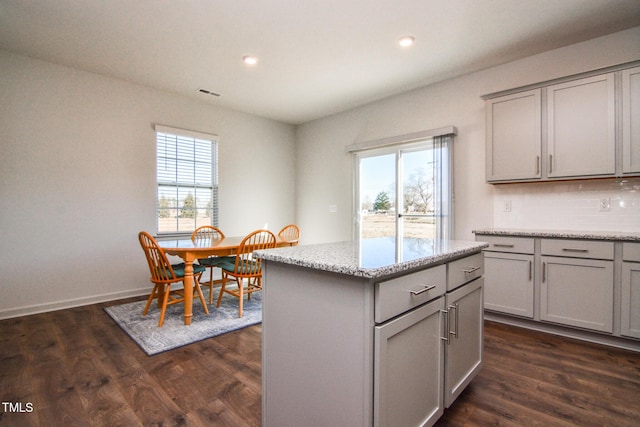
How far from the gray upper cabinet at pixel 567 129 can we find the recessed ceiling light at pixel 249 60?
2436 millimetres

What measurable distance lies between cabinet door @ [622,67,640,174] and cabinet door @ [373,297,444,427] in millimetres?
2307

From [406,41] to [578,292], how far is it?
2.64 meters

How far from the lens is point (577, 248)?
8.43ft

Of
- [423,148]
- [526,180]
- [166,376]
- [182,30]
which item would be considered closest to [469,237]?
[526,180]

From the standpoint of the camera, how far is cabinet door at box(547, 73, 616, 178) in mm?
2566

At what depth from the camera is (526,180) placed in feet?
9.73

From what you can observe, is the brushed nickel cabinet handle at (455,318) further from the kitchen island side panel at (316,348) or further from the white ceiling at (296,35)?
the white ceiling at (296,35)

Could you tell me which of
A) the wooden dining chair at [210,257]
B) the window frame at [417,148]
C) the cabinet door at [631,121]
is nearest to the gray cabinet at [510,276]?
the window frame at [417,148]

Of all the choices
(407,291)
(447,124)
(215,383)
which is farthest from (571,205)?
(215,383)

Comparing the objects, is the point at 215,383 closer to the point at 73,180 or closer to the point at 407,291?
the point at 407,291

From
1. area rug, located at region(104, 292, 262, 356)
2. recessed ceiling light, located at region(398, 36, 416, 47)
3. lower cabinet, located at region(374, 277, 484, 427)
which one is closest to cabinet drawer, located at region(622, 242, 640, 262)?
lower cabinet, located at region(374, 277, 484, 427)

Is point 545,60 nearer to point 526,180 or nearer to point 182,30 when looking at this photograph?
point 526,180

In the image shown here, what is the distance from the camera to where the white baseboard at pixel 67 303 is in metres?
3.18

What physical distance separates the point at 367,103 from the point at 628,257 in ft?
11.2
